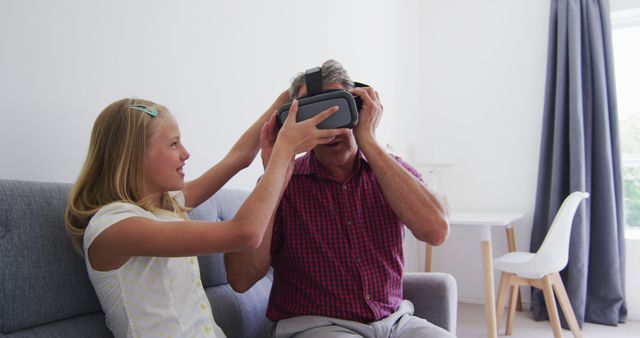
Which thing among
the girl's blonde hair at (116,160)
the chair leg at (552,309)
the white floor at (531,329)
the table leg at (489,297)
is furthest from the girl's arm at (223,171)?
the white floor at (531,329)

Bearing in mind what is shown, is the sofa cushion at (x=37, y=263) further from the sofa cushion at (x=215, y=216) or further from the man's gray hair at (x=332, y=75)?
the man's gray hair at (x=332, y=75)

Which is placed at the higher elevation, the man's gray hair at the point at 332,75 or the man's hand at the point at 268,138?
the man's gray hair at the point at 332,75

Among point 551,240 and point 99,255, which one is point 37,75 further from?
point 551,240

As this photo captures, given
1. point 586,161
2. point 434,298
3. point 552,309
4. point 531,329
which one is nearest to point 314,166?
point 434,298

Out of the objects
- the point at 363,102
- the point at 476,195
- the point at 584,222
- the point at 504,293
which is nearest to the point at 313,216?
the point at 363,102

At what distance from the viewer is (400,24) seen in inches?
140

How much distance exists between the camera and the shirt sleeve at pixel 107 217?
832 millimetres

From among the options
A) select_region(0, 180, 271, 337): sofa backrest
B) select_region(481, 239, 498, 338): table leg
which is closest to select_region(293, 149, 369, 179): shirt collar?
select_region(0, 180, 271, 337): sofa backrest

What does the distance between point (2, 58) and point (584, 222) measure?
3079mm

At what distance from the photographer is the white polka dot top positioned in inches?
34.2

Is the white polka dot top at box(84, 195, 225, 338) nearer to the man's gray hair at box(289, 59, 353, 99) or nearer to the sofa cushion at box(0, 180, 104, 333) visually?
the sofa cushion at box(0, 180, 104, 333)

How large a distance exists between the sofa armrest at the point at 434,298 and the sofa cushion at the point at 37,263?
0.93 m

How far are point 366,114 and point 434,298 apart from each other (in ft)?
2.08

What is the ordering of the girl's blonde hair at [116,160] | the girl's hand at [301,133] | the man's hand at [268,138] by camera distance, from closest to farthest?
the girl's blonde hair at [116,160] < the girl's hand at [301,133] < the man's hand at [268,138]
